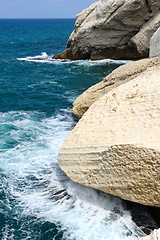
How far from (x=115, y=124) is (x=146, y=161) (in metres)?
1.57

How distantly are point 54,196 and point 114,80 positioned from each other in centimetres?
580

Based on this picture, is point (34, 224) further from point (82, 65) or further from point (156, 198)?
point (82, 65)

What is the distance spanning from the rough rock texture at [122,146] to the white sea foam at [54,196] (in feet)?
2.43

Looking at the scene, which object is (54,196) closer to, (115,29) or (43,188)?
(43,188)

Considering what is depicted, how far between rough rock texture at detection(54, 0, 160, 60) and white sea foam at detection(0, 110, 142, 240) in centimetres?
1666

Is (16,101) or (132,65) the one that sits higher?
(132,65)

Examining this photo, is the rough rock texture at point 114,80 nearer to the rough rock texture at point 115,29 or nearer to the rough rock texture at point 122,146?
the rough rock texture at point 122,146

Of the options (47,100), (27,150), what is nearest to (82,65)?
(47,100)

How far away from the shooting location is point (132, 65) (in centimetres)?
1212

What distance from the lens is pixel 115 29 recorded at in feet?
88.7

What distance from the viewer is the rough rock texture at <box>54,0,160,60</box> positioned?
25156 millimetres

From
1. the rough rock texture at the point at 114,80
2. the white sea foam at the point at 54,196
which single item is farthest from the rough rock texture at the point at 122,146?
the rough rock texture at the point at 114,80

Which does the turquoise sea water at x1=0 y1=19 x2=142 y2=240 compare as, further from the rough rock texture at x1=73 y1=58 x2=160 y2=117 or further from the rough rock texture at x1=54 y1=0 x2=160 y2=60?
the rough rock texture at x1=54 y1=0 x2=160 y2=60

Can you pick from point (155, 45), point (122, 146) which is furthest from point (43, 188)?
point (155, 45)
